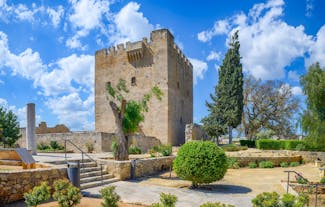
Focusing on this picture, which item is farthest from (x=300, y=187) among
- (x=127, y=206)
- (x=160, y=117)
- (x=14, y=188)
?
(x=160, y=117)

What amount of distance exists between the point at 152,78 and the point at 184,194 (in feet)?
66.1

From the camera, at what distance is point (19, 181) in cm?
741

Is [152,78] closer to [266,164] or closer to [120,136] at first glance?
[266,164]

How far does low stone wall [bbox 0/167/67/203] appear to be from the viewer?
22.9ft

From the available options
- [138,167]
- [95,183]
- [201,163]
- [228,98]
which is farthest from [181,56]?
[95,183]

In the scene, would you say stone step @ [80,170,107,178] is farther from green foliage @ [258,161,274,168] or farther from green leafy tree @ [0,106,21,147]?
green leafy tree @ [0,106,21,147]

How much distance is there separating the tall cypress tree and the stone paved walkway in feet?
59.7

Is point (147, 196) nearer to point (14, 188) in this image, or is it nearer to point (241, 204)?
point (241, 204)

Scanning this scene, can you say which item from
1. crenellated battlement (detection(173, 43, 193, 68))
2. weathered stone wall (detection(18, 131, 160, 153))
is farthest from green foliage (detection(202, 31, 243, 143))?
weathered stone wall (detection(18, 131, 160, 153))

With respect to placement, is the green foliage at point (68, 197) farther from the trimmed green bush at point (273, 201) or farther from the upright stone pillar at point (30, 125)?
the upright stone pillar at point (30, 125)

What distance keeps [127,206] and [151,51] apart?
22.9 meters

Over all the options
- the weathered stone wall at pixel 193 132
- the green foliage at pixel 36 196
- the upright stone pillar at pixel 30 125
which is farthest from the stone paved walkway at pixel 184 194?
the weathered stone wall at pixel 193 132

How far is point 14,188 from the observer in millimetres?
7238

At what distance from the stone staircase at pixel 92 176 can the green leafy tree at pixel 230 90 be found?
19306 mm
